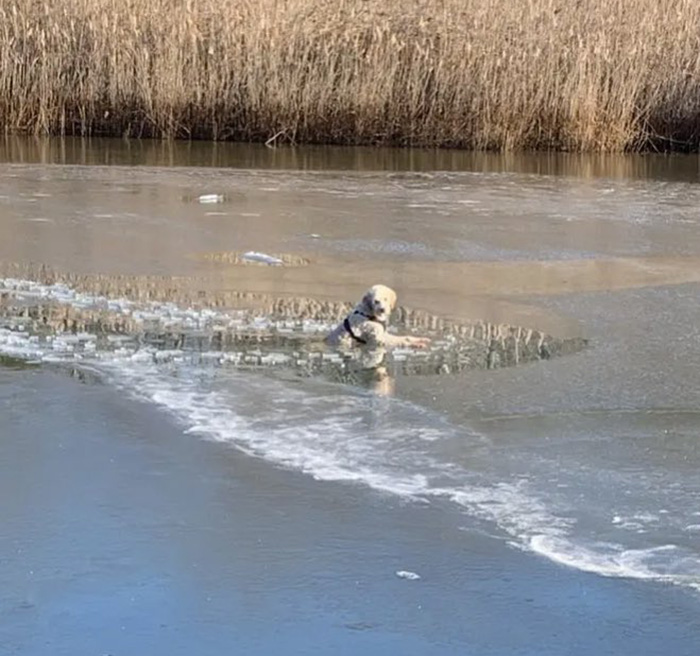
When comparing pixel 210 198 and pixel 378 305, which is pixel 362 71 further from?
pixel 378 305

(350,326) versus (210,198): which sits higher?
(210,198)

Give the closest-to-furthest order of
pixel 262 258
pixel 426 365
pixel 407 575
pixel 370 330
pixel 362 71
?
pixel 407 575 < pixel 426 365 < pixel 370 330 < pixel 262 258 < pixel 362 71

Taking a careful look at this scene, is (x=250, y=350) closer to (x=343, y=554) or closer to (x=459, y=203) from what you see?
(x=343, y=554)

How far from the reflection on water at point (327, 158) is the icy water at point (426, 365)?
179 cm

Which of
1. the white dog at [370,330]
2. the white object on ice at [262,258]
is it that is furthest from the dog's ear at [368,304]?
the white object on ice at [262,258]

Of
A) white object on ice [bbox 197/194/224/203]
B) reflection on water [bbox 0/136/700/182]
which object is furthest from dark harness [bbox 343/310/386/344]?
reflection on water [bbox 0/136/700/182]

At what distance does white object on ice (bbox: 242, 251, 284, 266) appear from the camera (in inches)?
312

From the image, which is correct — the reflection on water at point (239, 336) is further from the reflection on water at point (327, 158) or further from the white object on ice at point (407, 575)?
the reflection on water at point (327, 158)

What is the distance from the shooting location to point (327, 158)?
13836 millimetres

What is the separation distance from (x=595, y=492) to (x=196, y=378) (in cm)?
176

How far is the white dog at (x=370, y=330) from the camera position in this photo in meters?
5.85

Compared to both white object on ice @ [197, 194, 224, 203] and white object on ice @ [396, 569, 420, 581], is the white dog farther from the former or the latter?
white object on ice @ [197, 194, 224, 203]

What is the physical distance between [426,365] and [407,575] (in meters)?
2.23

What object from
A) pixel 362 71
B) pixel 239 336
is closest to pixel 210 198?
pixel 239 336
